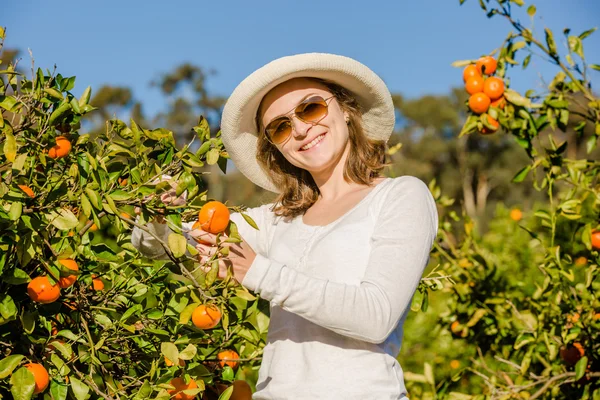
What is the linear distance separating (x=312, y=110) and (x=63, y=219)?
2.35ft

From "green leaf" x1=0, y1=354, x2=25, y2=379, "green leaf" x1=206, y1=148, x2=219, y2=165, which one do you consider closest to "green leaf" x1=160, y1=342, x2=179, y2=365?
"green leaf" x1=0, y1=354, x2=25, y2=379

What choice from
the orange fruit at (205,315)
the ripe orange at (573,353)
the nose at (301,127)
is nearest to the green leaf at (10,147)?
the orange fruit at (205,315)

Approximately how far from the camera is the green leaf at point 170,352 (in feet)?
4.22

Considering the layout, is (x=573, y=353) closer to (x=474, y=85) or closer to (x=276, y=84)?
(x=474, y=85)

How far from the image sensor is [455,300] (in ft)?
8.93

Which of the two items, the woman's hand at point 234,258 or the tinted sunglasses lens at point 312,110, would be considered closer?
the woman's hand at point 234,258

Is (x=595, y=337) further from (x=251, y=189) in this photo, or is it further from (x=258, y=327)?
(x=251, y=189)

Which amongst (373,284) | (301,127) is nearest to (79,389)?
(373,284)

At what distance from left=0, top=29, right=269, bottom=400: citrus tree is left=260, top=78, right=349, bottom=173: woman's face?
9.9 inches

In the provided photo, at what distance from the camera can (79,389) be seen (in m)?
1.24

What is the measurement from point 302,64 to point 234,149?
0.36 meters

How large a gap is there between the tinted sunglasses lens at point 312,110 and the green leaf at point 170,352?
2.21ft

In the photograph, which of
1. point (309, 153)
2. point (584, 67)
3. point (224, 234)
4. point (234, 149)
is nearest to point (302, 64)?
point (309, 153)

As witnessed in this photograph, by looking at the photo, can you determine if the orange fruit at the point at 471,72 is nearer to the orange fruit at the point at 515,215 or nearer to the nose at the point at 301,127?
the nose at the point at 301,127
